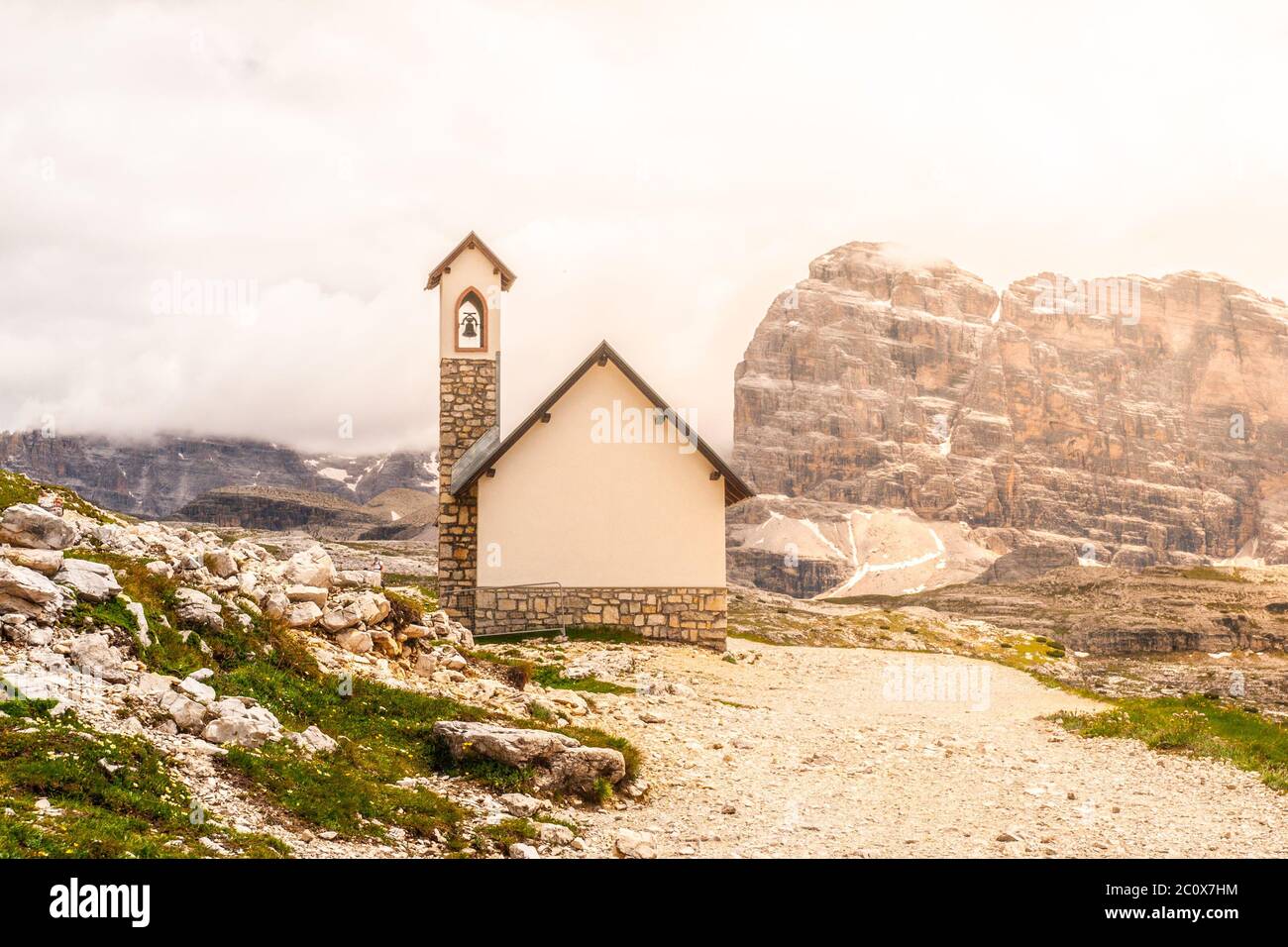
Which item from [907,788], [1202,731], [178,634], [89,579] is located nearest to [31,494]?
[89,579]

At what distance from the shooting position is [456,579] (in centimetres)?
3195

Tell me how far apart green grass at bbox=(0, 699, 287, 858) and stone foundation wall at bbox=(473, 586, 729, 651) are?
20207 mm

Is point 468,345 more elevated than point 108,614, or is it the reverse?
point 468,345

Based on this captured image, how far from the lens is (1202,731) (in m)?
19.5

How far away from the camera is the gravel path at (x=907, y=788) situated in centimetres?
1232

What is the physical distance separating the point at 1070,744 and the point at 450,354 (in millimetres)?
23578

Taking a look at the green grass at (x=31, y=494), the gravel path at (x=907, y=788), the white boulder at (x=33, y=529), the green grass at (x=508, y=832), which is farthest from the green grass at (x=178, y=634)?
the gravel path at (x=907, y=788)

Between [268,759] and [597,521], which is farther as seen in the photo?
[597,521]

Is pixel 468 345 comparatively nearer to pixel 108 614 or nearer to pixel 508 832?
pixel 108 614

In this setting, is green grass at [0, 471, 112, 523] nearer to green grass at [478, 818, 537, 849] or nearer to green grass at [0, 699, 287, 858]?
green grass at [0, 699, 287, 858]

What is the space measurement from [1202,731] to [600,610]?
17.1 meters

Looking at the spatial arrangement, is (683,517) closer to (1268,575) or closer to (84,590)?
(84,590)

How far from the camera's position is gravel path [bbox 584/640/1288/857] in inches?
485

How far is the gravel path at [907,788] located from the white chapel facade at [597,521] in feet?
20.7
